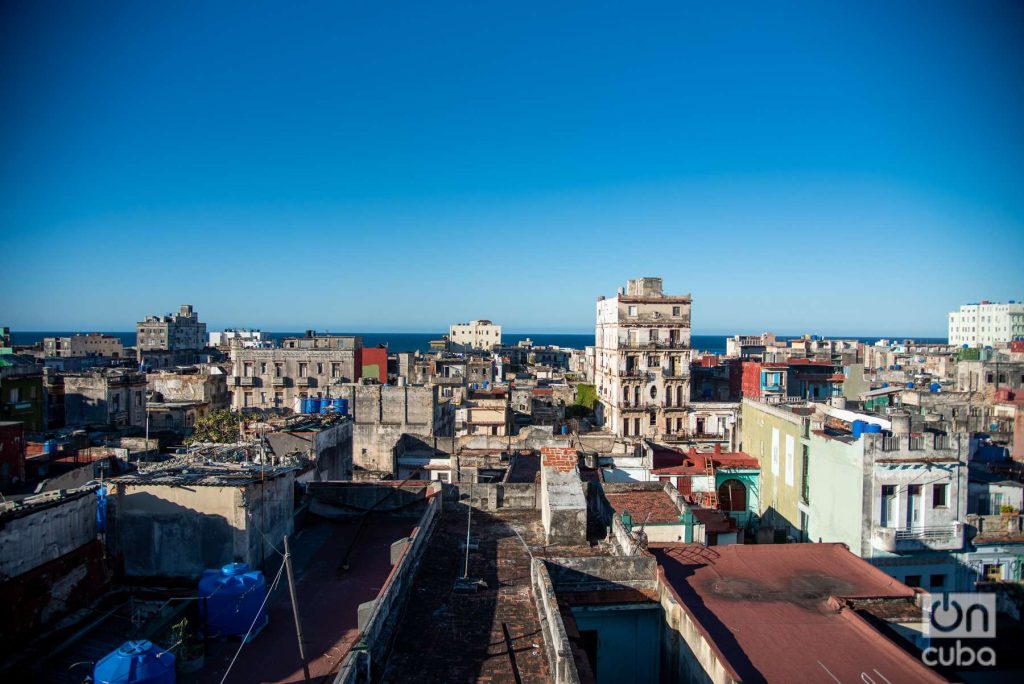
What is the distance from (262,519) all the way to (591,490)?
1042cm

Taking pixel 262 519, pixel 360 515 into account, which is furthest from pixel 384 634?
pixel 360 515

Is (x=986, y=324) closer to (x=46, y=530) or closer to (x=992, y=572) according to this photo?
(x=992, y=572)

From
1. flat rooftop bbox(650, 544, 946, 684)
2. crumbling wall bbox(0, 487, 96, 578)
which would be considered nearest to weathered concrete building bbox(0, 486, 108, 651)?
crumbling wall bbox(0, 487, 96, 578)

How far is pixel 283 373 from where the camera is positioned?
2143 inches

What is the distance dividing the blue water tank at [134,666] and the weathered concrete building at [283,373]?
4360cm

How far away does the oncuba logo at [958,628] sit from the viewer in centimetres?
1535

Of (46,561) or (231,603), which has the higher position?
(46,561)

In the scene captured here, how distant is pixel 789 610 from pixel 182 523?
14855 mm

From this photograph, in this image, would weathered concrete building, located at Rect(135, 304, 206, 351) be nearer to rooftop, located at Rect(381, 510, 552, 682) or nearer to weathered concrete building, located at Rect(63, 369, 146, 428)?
weathered concrete building, located at Rect(63, 369, 146, 428)

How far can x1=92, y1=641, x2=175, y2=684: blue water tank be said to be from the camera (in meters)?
10.2

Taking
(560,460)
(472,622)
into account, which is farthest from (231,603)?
(560,460)

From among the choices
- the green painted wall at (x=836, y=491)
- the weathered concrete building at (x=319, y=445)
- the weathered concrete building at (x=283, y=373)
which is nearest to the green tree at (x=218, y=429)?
the weathered concrete building at (x=319, y=445)

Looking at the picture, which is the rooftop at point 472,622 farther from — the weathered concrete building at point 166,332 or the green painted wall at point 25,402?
the weathered concrete building at point 166,332
